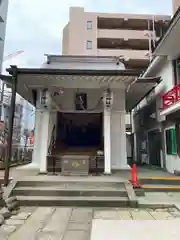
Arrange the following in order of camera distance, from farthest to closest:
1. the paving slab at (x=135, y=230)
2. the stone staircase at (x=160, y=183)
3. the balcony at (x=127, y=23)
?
1. the balcony at (x=127, y=23)
2. the stone staircase at (x=160, y=183)
3. the paving slab at (x=135, y=230)

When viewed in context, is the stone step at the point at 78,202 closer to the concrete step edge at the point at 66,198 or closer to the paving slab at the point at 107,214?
the concrete step edge at the point at 66,198

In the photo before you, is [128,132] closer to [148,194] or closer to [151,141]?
[151,141]

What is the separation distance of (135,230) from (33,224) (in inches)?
75.3

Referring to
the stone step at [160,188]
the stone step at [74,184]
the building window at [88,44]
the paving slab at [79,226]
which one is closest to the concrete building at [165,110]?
the stone step at [160,188]

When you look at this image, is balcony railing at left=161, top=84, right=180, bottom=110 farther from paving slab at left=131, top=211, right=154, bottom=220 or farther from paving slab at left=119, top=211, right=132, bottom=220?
paving slab at left=119, top=211, right=132, bottom=220

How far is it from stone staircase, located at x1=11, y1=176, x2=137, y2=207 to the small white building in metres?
1.90

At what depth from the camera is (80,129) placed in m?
12.9

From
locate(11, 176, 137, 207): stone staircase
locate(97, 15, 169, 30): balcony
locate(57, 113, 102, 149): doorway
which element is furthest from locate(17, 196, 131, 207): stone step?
locate(97, 15, 169, 30): balcony

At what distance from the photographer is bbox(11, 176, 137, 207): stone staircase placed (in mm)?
5453

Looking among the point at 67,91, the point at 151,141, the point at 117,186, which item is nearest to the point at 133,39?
the point at 151,141

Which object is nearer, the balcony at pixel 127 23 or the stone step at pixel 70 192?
the stone step at pixel 70 192

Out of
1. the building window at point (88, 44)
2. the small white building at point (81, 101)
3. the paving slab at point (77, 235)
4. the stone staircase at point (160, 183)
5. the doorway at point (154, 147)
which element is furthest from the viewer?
the building window at point (88, 44)

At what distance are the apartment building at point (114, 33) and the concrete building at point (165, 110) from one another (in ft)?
47.3

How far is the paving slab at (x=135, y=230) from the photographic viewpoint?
11.1ft
